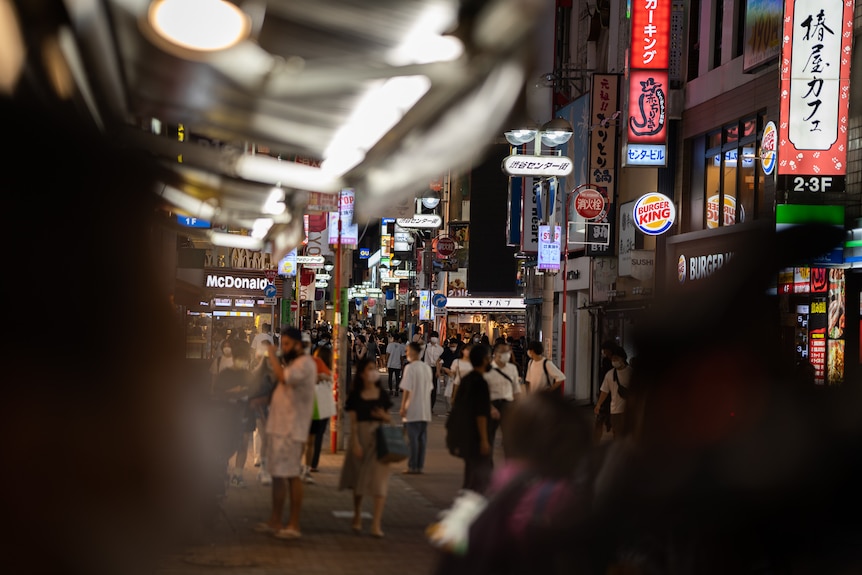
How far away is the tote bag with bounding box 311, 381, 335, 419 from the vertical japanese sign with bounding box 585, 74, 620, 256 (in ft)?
48.7

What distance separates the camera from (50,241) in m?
2.29

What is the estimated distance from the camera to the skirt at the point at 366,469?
1178 centimetres

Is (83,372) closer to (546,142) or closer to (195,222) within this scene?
(195,222)

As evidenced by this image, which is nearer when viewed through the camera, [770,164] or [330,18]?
[330,18]

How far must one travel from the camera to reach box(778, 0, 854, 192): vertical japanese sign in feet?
56.3

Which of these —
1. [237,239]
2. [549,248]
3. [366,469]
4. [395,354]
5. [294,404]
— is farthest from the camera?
[395,354]

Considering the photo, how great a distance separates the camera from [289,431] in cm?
1111

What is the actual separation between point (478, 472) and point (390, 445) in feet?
4.03

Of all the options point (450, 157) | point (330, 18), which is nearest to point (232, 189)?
point (450, 157)

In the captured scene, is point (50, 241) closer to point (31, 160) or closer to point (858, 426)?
point (31, 160)

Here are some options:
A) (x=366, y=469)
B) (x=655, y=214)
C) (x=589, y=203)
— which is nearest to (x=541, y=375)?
(x=366, y=469)

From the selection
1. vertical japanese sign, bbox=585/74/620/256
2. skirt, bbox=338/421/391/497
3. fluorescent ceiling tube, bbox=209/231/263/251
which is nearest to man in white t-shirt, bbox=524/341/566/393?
skirt, bbox=338/421/391/497

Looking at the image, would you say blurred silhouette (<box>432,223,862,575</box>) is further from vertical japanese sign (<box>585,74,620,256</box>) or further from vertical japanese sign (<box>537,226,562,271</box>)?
vertical japanese sign (<box>537,226,562,271</box>)

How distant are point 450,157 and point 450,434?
23.8 feet
